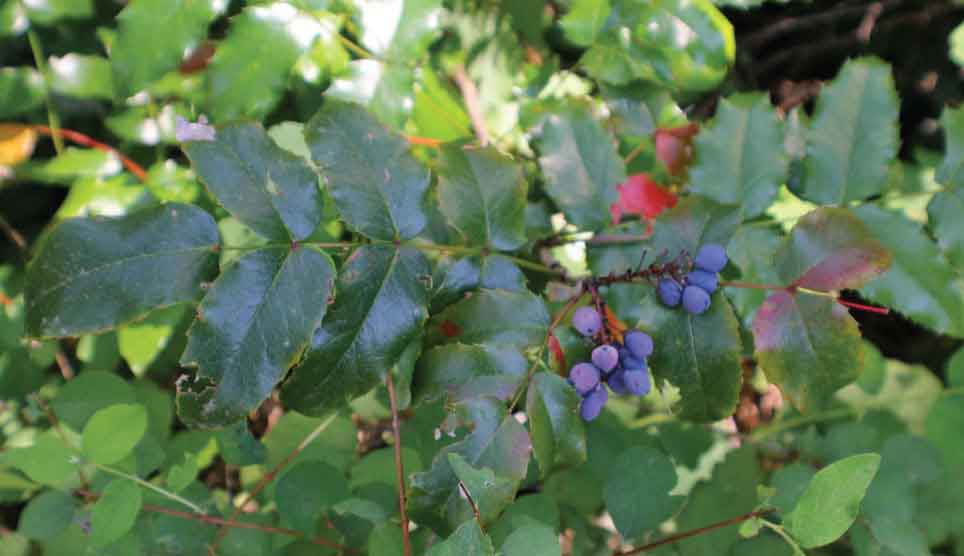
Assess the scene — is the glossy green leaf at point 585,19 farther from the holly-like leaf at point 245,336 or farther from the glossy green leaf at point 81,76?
the glossy green leaf at point 81,76

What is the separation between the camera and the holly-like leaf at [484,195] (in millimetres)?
1121

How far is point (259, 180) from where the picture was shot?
990mm

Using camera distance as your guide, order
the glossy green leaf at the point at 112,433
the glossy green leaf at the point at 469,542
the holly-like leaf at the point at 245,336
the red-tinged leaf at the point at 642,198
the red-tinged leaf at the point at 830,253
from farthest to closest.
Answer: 1. the red-tinged leaf at the point at 642,198
2. the glossy green leaf at the point at 112,433
3. the red-tinged leaf at the point at 830,253
4. the holly-like leaf at the point at 245,336
5. the glossy green leaf at the point at 469,542

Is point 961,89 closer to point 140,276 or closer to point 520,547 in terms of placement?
point 520,547

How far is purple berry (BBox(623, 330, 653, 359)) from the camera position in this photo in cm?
106

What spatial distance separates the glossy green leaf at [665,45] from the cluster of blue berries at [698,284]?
1.58ft

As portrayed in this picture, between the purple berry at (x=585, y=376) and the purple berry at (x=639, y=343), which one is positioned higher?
the purple berry at (x=639, y=343)

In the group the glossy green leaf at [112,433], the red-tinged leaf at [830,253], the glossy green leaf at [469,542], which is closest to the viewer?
the glossy green leaf at [469,542]

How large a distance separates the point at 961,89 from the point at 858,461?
1.84 metres

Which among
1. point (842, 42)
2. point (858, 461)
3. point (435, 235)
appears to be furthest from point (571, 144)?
point (842, 42)

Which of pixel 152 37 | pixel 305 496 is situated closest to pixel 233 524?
pixel 305 496

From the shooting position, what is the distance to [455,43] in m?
1.80

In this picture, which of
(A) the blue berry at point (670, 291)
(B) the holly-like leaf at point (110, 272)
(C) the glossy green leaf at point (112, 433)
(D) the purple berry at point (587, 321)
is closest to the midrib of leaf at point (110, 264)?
(B) the holly-like leaf at point (110, 272)

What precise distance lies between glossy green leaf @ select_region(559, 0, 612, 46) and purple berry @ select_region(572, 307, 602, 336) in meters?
0.62
